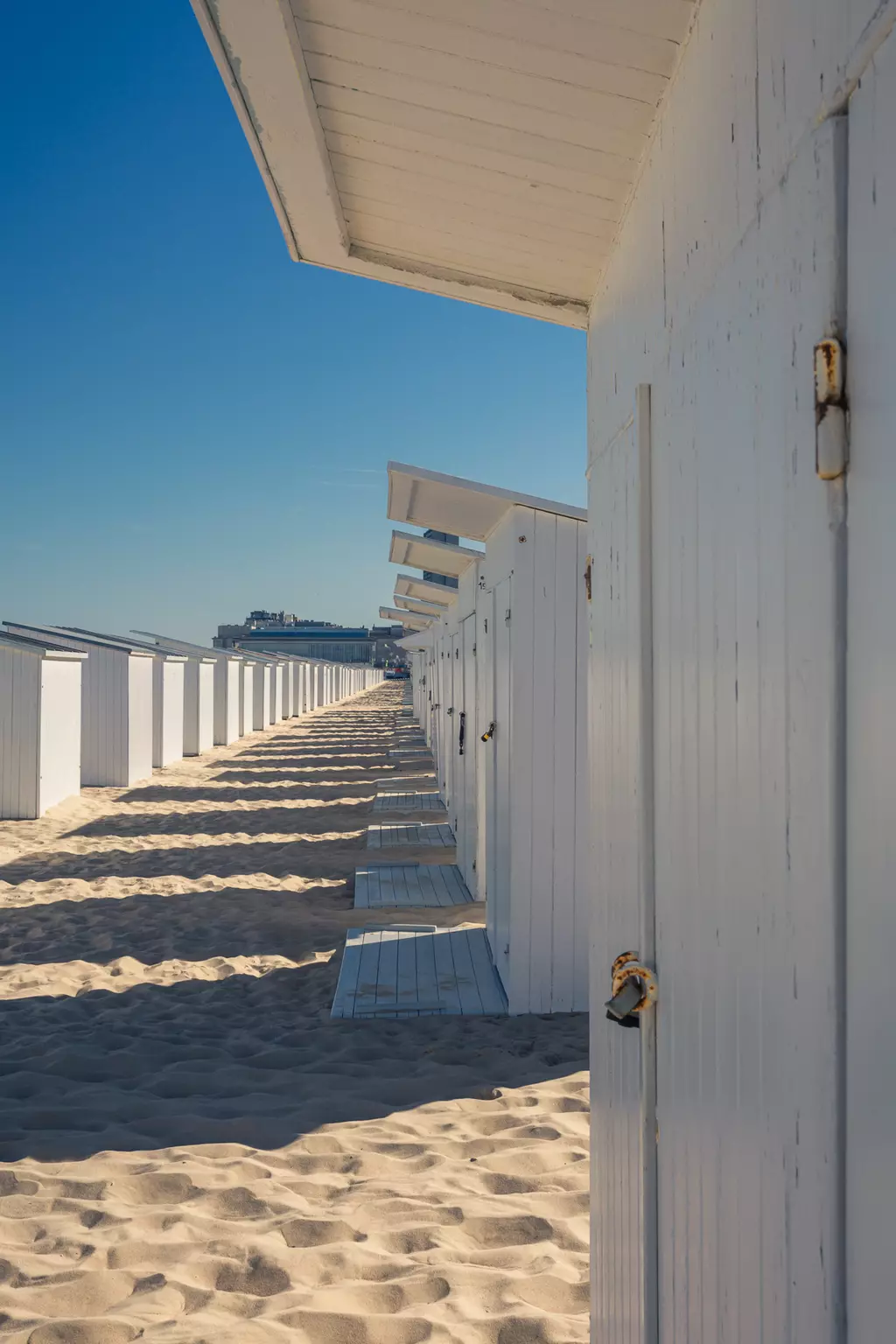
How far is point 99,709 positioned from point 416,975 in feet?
36.8

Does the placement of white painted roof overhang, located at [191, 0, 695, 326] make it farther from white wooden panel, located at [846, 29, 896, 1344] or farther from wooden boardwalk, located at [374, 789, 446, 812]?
wooden boardwalk, located at [374, 789, 446, 812]

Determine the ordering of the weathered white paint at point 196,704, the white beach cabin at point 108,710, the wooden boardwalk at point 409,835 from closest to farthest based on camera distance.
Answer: the wooden boardwalk at point 409,835, the white beach cabin at point 108,710, the weathered white paint at point 196,704

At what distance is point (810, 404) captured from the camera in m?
0.95

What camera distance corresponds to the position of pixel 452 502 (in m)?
5.77

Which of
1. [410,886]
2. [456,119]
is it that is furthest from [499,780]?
[456,119]

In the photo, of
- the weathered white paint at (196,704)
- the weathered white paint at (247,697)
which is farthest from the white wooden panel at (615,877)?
the weathered white paint at (247,697)

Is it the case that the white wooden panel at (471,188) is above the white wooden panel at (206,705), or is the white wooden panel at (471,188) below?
above

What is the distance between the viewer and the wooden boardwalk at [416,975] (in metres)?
5.11

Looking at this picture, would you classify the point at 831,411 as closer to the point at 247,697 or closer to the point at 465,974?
the point at 465,974

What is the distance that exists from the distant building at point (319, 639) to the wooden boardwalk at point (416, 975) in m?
89.8

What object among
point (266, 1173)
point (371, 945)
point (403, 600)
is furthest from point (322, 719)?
point (266, 1173)

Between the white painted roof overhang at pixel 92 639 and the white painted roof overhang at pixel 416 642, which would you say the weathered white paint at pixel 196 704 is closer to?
the white painted roof overhang at pixel 92 639

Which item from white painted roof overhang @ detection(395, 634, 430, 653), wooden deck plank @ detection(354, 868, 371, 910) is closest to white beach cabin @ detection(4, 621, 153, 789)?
white painted roof overhang @ detection(395, 634, 430, 653)

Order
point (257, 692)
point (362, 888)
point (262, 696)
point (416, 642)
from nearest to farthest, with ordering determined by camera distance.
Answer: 1. point (362, 888)
2. point (416, 642)
3. point (257, 692)
4. point (262, 696)
